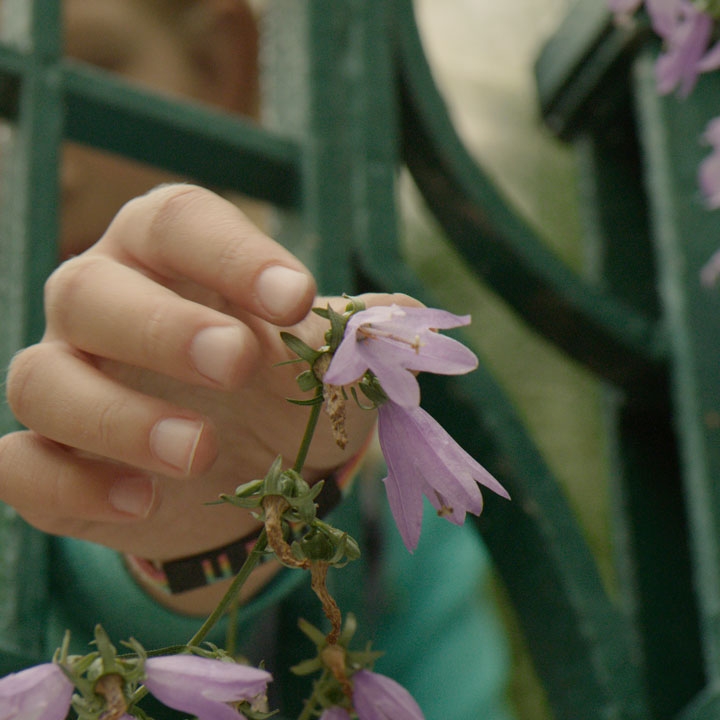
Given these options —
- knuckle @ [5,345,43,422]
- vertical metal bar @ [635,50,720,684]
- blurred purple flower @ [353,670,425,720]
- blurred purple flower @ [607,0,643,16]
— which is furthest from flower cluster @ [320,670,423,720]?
blurred purple flower @ [607,0,643,16]

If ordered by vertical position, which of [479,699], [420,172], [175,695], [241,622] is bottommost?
[479,699]

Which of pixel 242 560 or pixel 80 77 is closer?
pixel 242 560

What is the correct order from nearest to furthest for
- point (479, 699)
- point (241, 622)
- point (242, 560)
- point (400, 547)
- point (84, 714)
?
point (84, 714) < point (242, 560) < point (241, 622) < point (479, 699) < point (400, 547)

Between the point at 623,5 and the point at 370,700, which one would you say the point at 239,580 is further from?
the point at 623,5

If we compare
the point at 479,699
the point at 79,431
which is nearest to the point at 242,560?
the point at 79,431

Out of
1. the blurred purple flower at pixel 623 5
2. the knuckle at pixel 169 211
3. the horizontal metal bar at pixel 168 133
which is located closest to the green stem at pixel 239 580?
the knuckle at pixel 169 211

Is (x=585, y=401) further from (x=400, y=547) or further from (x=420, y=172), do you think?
(x=420, y=172)
